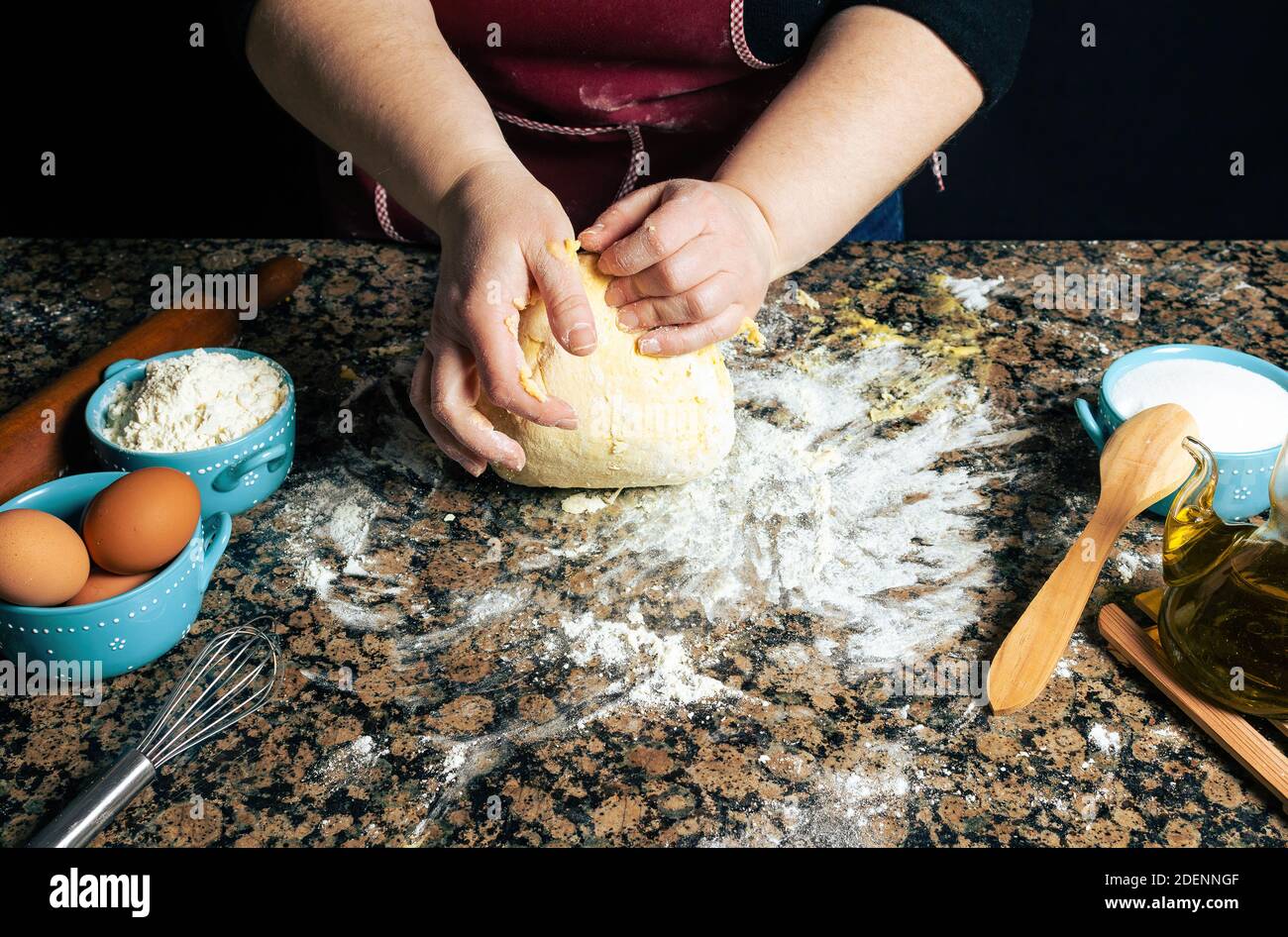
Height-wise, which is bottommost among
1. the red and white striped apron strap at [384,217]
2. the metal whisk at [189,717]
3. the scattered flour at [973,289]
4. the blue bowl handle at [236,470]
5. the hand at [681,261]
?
the metal whisk at [189,717]

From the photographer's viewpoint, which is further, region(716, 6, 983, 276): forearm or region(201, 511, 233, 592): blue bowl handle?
region(716, 6, 983, 276): forearm

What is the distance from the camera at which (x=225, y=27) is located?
119cm

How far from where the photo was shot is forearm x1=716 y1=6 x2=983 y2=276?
3.60ft

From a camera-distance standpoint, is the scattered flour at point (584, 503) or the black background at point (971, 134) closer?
the scattered flour at point (584, 503)

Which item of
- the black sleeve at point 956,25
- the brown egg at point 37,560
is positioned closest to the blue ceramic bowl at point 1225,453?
the black sleeve at point 956,25

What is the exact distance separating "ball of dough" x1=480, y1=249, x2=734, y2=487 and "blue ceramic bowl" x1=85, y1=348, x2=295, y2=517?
22cm

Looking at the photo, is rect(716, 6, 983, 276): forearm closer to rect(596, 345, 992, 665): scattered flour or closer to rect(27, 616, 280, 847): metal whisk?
rect(596, 345, 992, 665): scattered flour

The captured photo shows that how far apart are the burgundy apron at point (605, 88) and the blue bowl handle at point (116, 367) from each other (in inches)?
17.7

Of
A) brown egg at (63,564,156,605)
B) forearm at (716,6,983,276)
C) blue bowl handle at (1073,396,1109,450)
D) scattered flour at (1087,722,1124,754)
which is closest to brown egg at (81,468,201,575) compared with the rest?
brown egg at (63,564,156,605)

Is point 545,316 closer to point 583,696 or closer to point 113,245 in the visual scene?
point 583,696

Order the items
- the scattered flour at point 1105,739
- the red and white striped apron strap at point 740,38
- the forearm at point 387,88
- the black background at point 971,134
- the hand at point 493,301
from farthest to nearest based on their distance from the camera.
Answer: the black background at point 971,134, the red and white striped apron strap at point 740,38, the forearm at point 387,88, the hand at point 493,301, the scattered flour at point 1105,739

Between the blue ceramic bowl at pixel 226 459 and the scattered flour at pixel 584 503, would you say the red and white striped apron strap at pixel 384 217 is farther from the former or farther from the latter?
the scattered flour at pixel 584 503

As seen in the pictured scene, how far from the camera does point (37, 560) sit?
2.66ft

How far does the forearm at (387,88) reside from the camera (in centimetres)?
105
